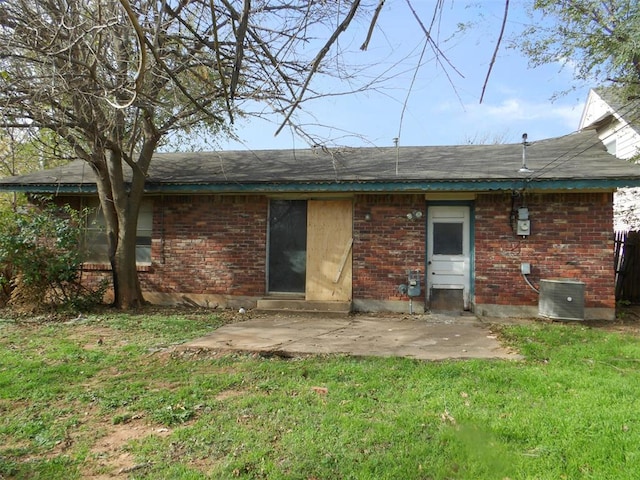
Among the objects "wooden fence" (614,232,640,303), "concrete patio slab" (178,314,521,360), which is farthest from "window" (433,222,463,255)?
"wooden fence" (614,232,640,303)

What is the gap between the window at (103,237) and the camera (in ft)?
31.7

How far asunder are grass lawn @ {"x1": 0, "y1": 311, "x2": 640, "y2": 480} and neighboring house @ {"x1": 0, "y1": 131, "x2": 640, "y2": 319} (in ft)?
9.22

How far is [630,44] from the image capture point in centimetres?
884

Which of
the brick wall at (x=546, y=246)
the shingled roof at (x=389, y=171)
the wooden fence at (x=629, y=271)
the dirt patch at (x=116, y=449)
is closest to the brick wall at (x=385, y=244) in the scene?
the shingled roof at (x=389, y=171)

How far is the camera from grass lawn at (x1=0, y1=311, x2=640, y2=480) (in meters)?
2.79

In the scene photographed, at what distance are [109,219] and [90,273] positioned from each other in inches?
75.3

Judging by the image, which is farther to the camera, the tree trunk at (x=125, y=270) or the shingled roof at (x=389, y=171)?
the tree trunk at (x=125, y=270)

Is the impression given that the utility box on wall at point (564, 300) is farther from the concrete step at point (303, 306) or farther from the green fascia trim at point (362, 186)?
the concrete step at point (303, 306)

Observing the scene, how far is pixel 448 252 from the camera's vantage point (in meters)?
8.59

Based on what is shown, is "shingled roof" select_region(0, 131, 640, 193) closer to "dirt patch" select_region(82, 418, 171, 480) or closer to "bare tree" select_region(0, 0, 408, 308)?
"bare tree" select_region(0, 0, 408, 308)

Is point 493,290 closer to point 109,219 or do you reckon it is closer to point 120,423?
point 120,423

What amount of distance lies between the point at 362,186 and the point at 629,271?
692cm

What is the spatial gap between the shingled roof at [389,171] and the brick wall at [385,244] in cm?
61

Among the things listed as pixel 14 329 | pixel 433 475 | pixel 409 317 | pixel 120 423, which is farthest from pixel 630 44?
pixel 14 329
